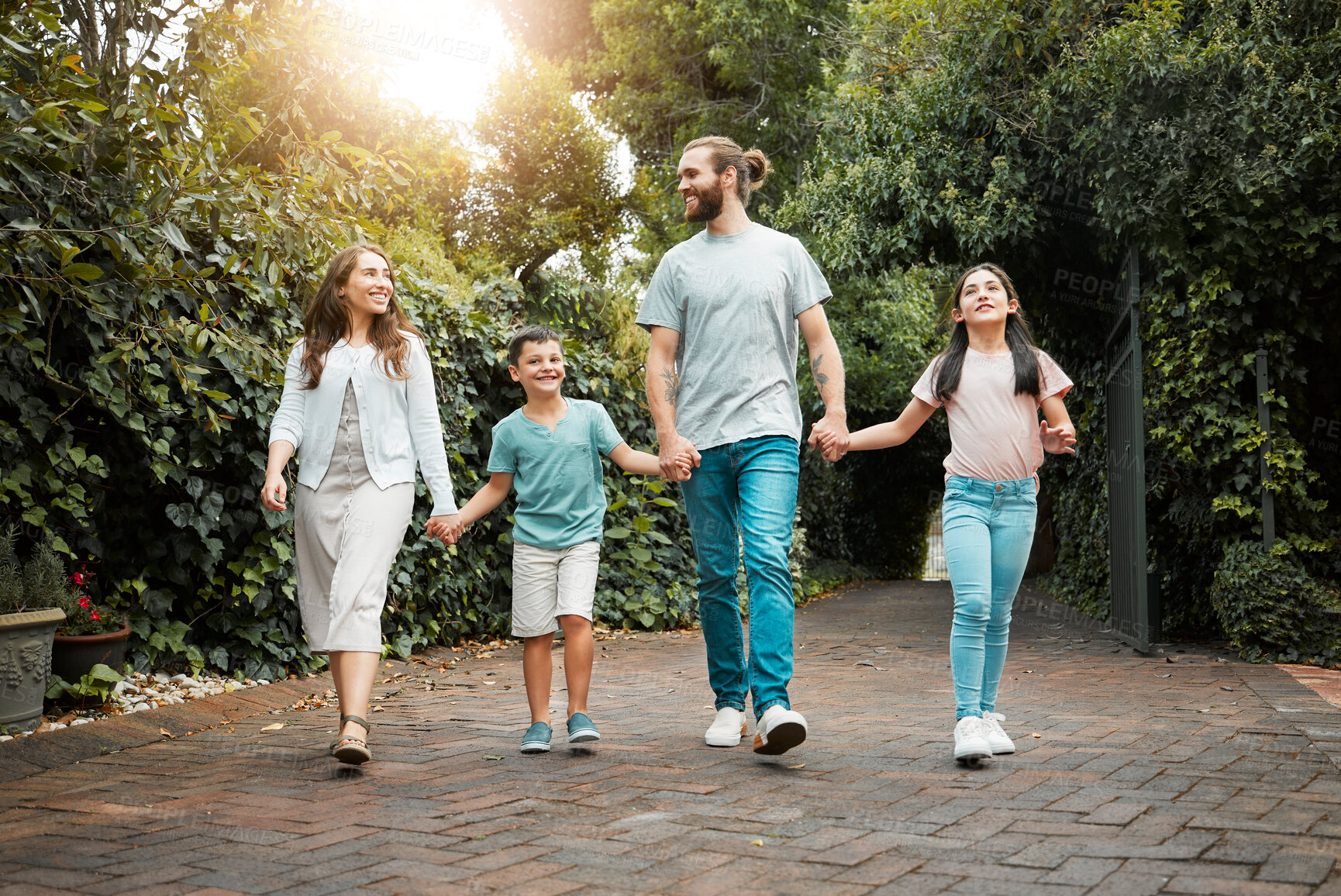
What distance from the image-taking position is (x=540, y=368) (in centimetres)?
402

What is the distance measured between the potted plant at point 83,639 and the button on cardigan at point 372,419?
155 cm

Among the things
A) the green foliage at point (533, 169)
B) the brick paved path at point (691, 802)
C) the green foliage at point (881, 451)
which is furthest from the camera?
the green foliage at point (533, 169)

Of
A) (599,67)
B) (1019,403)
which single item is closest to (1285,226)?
(1019,403)

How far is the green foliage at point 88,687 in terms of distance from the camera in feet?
14.6

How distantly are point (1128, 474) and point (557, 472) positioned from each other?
477 cm

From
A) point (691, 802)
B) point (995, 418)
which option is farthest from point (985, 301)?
point (691, 802)

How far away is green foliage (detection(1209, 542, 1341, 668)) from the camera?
6.18 m

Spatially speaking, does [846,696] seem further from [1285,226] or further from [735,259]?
[1285,226]

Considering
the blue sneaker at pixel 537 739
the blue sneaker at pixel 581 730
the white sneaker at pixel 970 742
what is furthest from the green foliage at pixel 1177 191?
the blue sneaker at pixel 537 739

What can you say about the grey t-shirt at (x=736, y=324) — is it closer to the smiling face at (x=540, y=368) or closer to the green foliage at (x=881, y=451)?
the smiling face at (x=540, y=368)

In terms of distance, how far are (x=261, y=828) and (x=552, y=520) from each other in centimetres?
144
